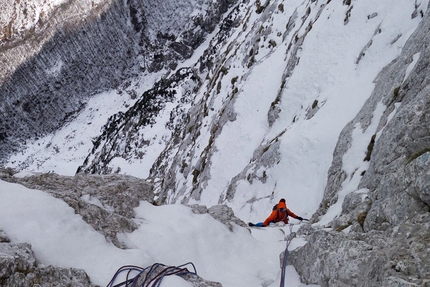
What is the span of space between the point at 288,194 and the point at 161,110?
103 feet

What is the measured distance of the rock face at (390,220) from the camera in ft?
13.5

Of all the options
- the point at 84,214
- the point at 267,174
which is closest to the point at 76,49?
the point at 267,174

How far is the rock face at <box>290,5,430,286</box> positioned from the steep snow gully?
1.1 inches

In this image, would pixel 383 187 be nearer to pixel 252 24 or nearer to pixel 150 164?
pixel 252 24

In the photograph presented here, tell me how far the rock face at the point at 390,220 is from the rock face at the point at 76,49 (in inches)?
1963

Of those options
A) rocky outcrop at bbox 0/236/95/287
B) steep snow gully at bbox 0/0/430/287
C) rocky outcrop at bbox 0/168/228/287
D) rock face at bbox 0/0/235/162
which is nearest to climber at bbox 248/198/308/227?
steep snow gully at bbox 0/0/430/287

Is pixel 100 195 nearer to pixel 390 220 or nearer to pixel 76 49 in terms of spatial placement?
pixel 390 220

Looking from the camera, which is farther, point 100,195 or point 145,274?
point 100,195

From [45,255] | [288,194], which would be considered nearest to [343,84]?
[288,194]

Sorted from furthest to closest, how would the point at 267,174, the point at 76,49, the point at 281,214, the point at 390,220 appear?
the point at 76,49
the point at 267,174
the point at 281,214
the point at 390,220

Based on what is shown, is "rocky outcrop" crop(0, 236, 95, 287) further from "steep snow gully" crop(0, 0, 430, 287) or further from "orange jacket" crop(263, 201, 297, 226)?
"orange jacket" crop(263, 201, 297, 226)

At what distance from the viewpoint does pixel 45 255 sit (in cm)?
570

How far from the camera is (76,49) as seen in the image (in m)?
52.0

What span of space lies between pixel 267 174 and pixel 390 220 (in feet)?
33.3
